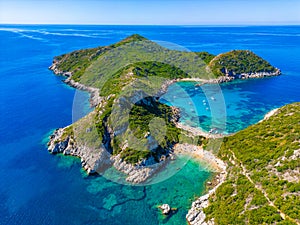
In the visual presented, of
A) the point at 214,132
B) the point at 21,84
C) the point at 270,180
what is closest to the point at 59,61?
the point at 21,84

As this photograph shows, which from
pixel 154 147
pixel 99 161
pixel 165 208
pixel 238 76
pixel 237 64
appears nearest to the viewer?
pixel 165 208

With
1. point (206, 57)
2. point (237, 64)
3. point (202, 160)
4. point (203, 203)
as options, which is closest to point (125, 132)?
point (202, 160)

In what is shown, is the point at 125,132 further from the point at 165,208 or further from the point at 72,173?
the point at 165,208

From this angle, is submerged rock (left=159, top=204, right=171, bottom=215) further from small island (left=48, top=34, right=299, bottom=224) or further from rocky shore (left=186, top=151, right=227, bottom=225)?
small island (left=48, top=34, right=299, bottom=224)

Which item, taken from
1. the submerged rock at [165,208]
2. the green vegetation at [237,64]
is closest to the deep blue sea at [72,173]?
the submerged rock at [165,208]

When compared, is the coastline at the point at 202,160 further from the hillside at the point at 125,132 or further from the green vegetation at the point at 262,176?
the green vegetation at the point at 262,176

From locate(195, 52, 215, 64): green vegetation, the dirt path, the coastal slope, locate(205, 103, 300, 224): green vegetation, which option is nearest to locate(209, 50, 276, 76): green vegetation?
locate(195, 52, 215, 64): green vegetation
